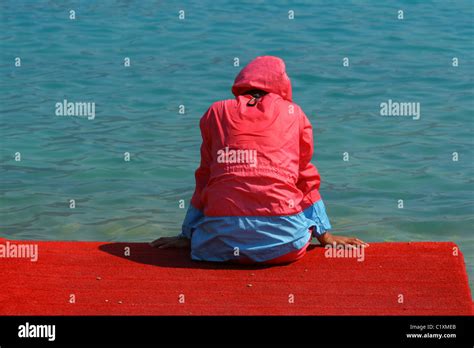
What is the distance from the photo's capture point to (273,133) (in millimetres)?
5160

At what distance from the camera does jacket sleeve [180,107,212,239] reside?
5.29 metres

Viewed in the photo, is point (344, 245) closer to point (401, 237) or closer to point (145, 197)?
point (401, 237)


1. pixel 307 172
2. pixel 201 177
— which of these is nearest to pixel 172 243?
pixel 201 177

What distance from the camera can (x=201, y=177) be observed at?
5.39 m

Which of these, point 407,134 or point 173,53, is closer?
point 407,134

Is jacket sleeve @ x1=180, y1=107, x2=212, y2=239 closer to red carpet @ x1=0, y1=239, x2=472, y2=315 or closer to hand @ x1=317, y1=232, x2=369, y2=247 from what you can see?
Answer: red carpet @ x1=0, y1=239, x2=472, y2=315

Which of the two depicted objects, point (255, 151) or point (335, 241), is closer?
point (255, 151)

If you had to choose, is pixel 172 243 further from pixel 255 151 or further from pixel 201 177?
pixel 255 151

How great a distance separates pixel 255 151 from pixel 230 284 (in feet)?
2.25

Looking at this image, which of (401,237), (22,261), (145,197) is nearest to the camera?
(22,261)

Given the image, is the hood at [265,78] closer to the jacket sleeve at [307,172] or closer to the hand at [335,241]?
the jacket sleeve at [307,172]
